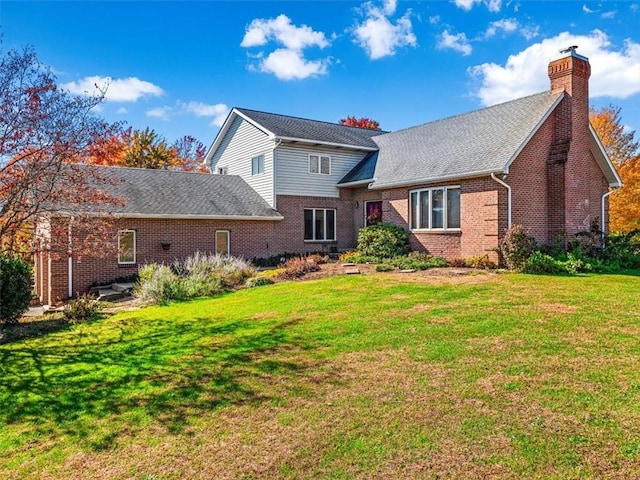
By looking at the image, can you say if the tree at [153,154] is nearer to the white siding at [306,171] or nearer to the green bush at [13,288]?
the white siding at [306,171]

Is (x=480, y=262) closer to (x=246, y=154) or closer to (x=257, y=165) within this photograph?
(x=257, y=165)

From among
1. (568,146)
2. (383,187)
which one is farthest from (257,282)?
(568,146)

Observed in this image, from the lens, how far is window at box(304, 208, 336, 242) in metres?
21.8

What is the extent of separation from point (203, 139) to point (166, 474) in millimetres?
40447

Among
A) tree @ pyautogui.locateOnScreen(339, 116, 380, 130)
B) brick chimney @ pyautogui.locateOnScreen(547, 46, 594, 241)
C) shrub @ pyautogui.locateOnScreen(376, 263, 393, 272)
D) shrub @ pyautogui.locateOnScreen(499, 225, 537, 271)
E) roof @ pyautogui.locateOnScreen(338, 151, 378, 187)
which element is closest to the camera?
shrub @ pyautogui.locateOnScreen(499, 225, 537, 271)

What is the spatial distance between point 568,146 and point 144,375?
15.7 meters

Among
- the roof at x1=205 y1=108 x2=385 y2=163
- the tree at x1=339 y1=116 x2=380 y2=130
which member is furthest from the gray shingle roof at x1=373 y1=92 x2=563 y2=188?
the tree at x1=339 y1=116 x2=380 y2=130

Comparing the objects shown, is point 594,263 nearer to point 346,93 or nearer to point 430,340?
point 430,340

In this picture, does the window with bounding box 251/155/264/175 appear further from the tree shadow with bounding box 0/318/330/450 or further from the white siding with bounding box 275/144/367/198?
the tree shadow with bounding box 0/318/330/450

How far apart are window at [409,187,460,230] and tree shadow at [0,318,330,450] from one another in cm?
993

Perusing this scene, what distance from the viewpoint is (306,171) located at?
21.6m

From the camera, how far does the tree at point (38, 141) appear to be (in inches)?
338

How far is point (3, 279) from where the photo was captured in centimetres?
1067

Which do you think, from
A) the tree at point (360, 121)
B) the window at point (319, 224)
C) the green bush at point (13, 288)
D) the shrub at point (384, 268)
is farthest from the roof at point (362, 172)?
the tree at point (360, 121)
